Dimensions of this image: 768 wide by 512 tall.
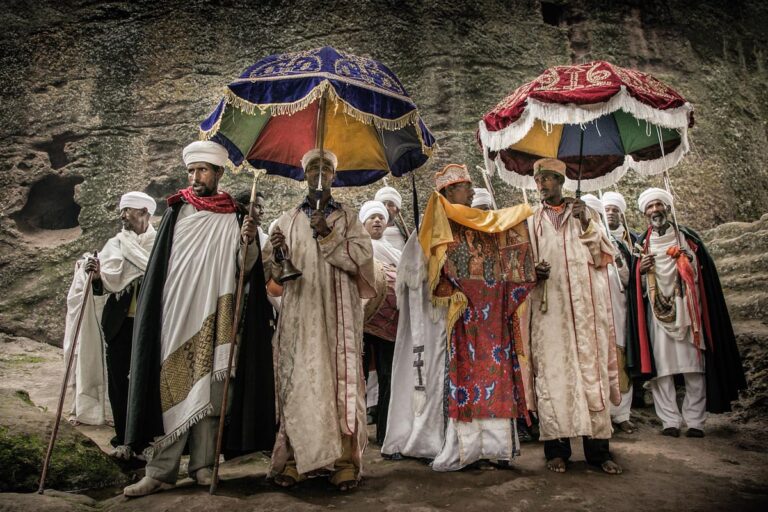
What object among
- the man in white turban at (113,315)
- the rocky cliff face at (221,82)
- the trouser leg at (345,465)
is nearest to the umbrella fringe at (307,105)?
the man in white turban at (113,315)

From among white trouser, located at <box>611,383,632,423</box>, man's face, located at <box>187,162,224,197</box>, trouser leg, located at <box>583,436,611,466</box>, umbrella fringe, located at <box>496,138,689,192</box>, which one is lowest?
trouser leg, located at <box>583,436,611,466</box>

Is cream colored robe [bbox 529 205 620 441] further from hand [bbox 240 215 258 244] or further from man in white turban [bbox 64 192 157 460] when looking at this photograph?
man in white turban [bbox 64 192 157 460]

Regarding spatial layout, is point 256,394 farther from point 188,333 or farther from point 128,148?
point 128,148

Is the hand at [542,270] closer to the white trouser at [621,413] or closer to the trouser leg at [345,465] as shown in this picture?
the trouser leg at [345,465]

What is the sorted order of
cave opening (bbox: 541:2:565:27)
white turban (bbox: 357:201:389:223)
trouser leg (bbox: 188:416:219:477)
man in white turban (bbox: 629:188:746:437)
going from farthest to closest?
cave opening (bbox: 541:2:565:27)
white turban (bbox: 357:201:389:223)
man in white turban (bbox: 629:188:746:437)
trouser leg (bbox: 188:416:219:477)

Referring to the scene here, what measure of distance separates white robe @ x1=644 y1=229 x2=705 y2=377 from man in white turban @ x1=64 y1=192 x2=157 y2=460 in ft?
14.6

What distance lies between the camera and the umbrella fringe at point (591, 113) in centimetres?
406

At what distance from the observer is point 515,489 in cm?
356

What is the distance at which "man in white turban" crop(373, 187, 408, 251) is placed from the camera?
5.86m

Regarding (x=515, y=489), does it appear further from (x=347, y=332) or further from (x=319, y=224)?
(x=319, y=224)

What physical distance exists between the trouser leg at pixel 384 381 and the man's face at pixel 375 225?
1096mm

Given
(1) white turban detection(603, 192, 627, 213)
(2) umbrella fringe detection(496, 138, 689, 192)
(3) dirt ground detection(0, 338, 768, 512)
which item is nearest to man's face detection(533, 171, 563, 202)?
(2) umbrella fringe detection(496, 138, 689, 192)

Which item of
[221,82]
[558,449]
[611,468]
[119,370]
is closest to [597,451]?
[611,468]

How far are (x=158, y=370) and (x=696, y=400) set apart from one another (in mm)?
4448
